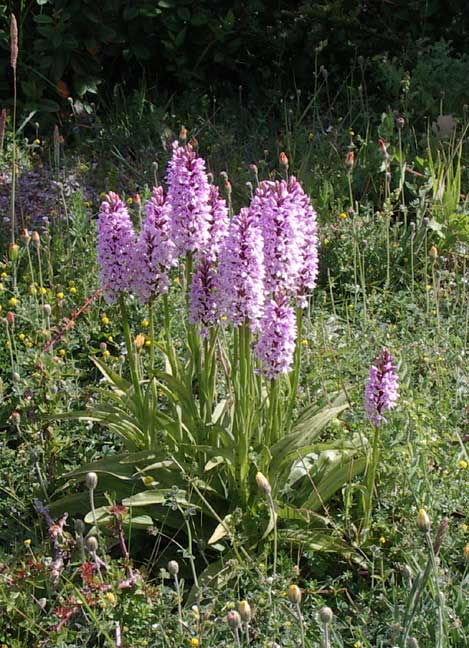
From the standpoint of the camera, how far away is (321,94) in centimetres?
671

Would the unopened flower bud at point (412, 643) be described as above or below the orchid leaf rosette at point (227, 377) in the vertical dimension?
below

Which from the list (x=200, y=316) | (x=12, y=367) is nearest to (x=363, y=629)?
(x=200, y=316)

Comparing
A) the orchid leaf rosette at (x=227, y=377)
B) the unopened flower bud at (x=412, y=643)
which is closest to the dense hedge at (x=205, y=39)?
the orchid leaf rosette at (x=227, y=377)

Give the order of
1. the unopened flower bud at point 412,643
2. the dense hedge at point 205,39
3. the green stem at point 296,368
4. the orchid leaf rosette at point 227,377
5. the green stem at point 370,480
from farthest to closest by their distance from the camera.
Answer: the dense hedge at point 205,39 < the green stem at point 296,368 < the green stem at point 370,480 < the orchid leaf rosette at point 227,377 < the unopened flower bud at point 412,643

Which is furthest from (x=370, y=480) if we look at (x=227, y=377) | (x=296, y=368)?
(x=227, y=377)

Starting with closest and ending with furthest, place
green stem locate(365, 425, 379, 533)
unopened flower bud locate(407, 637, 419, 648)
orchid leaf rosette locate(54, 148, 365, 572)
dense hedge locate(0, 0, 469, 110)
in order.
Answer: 1. unopened flower bud locate(407, 637, 419, 648)
2. orchid leaf rosette locate(54, 148, 365, 572)
3. green stem locate(365, 425, 379, 533)
4. dense hedge locate(0, 0, 469, 110)

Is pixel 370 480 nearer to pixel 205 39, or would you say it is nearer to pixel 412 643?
pixel 412 643

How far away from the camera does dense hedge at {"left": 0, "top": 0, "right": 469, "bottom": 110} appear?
5884 mm

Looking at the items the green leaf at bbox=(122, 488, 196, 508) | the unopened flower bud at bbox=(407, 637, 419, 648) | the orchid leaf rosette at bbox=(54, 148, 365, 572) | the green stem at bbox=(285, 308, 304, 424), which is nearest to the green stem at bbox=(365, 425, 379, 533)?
the orchid leaf rosette at bbox=(54, 148, 365, 572)

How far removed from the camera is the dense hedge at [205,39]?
588 centimetres

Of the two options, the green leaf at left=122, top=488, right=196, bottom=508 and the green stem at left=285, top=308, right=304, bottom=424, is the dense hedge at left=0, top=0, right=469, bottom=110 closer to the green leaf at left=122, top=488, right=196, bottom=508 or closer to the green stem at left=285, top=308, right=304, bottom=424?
the green stem at left=285, top=308, right=304, bottom=424

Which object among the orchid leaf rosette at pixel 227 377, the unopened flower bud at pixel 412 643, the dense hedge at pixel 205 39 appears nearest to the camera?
the unopened flower bud at pixel 412 643

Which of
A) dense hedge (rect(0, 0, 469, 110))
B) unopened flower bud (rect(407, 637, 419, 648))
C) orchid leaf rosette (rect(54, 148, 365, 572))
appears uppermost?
dense hedge (rect(0, 0, 469, 110))

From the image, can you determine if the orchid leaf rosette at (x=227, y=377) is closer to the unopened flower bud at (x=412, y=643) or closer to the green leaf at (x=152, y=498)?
the green leaf at (x=152, y=498)
